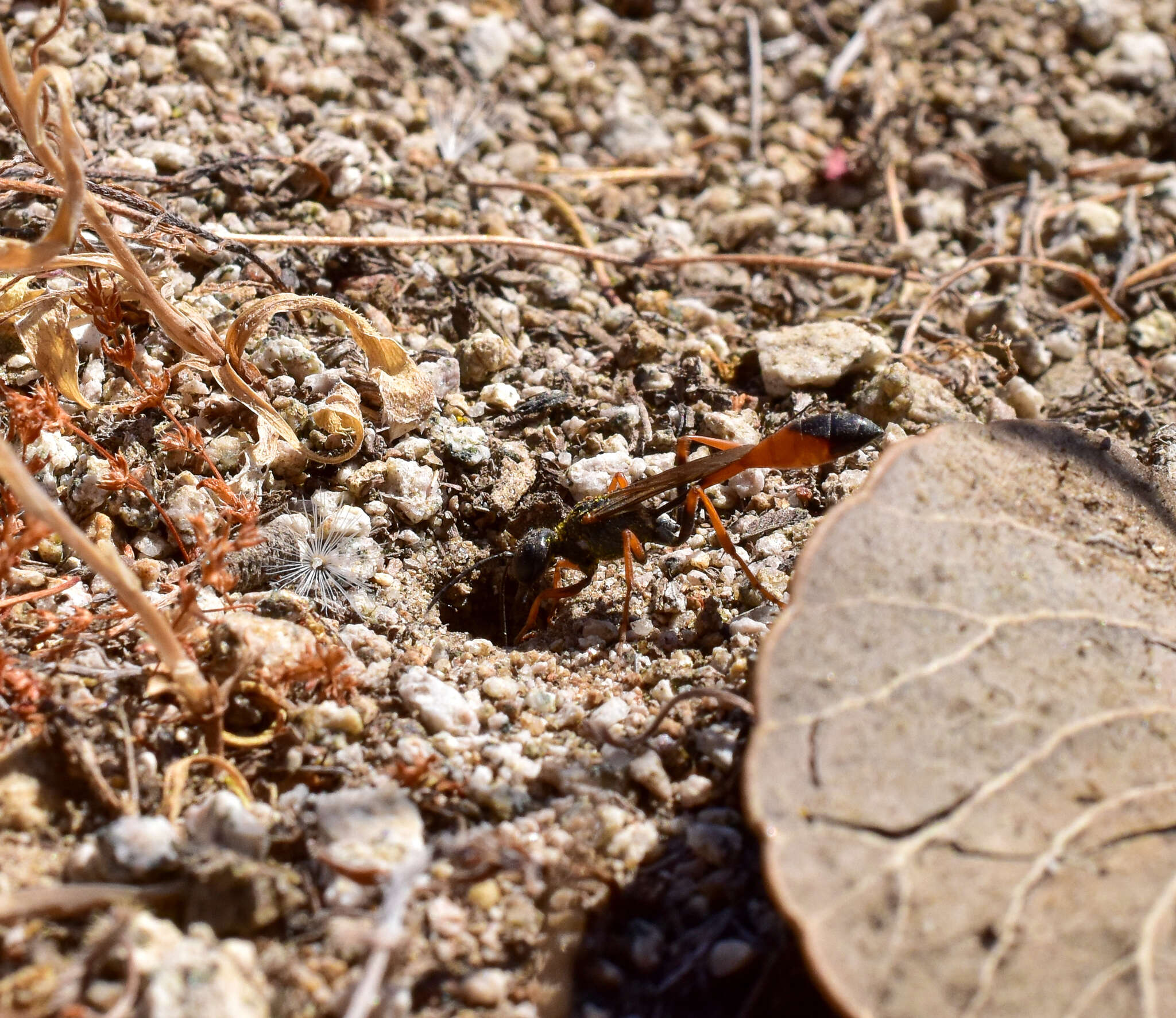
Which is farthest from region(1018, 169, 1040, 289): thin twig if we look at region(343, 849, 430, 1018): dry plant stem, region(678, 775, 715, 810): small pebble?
region(343, 849, 430, 1018): dry plant stem

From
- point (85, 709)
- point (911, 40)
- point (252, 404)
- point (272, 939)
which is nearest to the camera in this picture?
point (272, 939)

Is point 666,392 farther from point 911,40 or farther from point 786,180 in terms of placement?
point 911,40

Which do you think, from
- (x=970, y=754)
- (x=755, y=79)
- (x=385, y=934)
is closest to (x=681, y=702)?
(x=970, y=754)

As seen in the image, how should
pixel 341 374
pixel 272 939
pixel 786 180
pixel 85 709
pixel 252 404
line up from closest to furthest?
1. pixel 272 939
2. pixel 85 709
3. pixel 252 404
4. pixel 341 374
5. pixel 786 180

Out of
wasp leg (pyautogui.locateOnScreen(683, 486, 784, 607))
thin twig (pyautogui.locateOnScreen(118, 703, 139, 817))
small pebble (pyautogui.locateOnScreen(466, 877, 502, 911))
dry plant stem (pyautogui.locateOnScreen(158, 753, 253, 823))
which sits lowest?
wasp leg (pyautogui.locateOnScreen(683, 486, 784, 607))

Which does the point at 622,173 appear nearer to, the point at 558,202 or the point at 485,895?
the point at 558,202

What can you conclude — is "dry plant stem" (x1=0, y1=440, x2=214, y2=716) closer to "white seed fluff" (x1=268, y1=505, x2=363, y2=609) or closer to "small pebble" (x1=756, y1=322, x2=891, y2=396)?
"white seed fluff" (x1=268, y1=505, x2=363, y2=609)

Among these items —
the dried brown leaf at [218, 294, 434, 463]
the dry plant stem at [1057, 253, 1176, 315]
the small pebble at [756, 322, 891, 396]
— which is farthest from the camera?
the dry plant stem at [1057, 253, 1176, 315]

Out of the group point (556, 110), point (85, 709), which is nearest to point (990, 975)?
point (85, 709)
